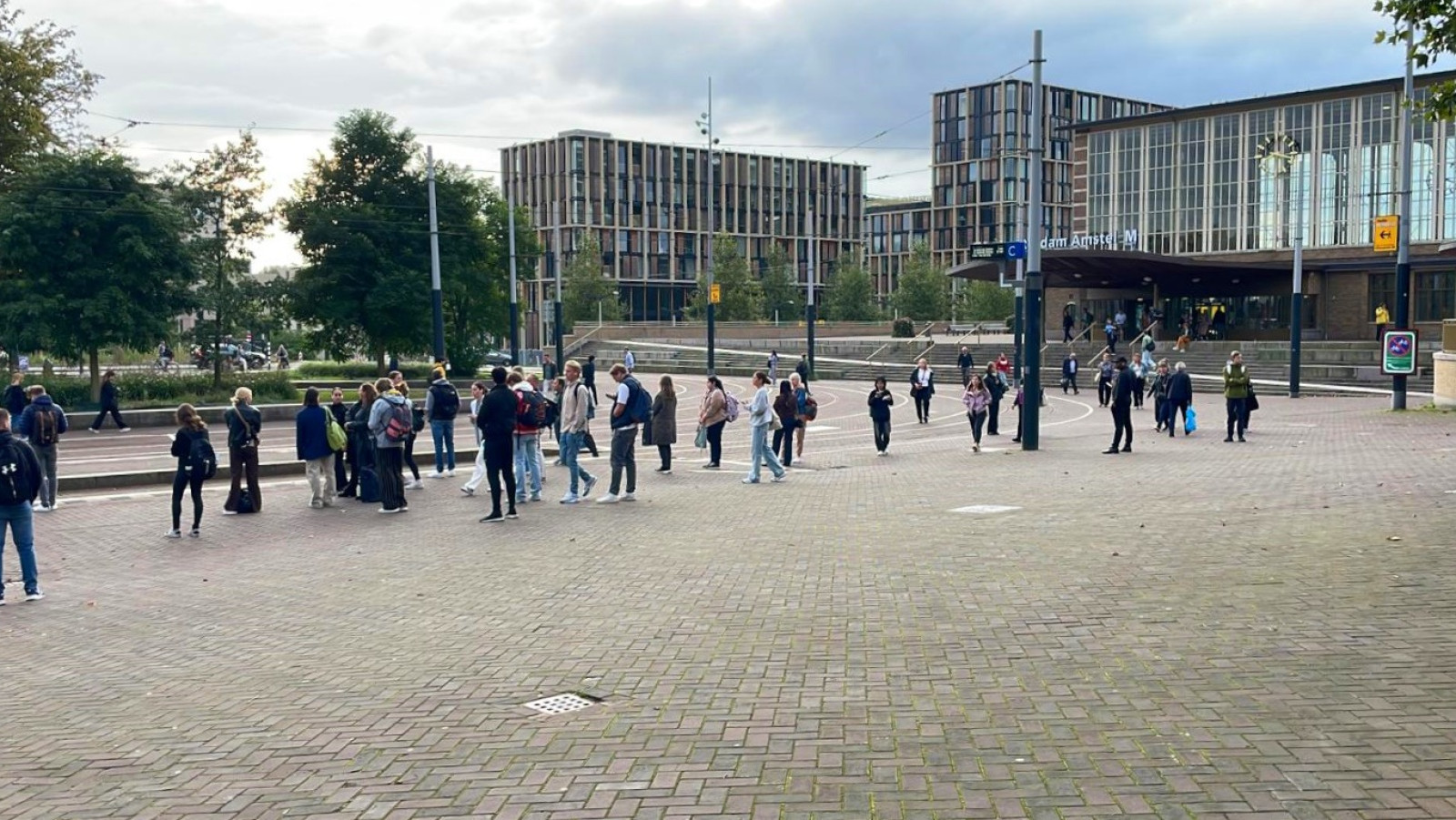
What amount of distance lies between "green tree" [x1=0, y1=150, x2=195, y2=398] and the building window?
4988cm

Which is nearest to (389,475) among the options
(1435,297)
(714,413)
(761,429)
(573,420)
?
(573,420)

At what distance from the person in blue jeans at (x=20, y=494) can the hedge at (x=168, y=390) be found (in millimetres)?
23193

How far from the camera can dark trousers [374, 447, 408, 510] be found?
1511 centimetres

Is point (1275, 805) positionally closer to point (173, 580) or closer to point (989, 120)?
point (173, 580)

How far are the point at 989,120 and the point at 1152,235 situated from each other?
53.9 metres

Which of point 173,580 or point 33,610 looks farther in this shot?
point 173,580

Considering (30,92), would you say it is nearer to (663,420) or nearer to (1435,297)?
(663,420)

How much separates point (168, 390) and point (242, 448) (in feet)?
68.6

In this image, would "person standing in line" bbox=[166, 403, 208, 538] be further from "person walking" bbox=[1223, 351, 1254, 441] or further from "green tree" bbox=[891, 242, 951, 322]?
"green tree" bbox=[891, 242, 951, 322]

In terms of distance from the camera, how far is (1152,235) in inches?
2746

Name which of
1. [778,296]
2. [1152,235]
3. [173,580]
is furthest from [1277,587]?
[778,296]

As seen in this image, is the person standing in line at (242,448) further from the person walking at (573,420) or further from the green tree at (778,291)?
the green tree at (778,291)

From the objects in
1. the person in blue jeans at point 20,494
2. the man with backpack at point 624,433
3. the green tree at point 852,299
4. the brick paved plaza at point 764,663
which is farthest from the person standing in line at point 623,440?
the green tree at point 852,299

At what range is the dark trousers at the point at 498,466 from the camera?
1391 centimetres
